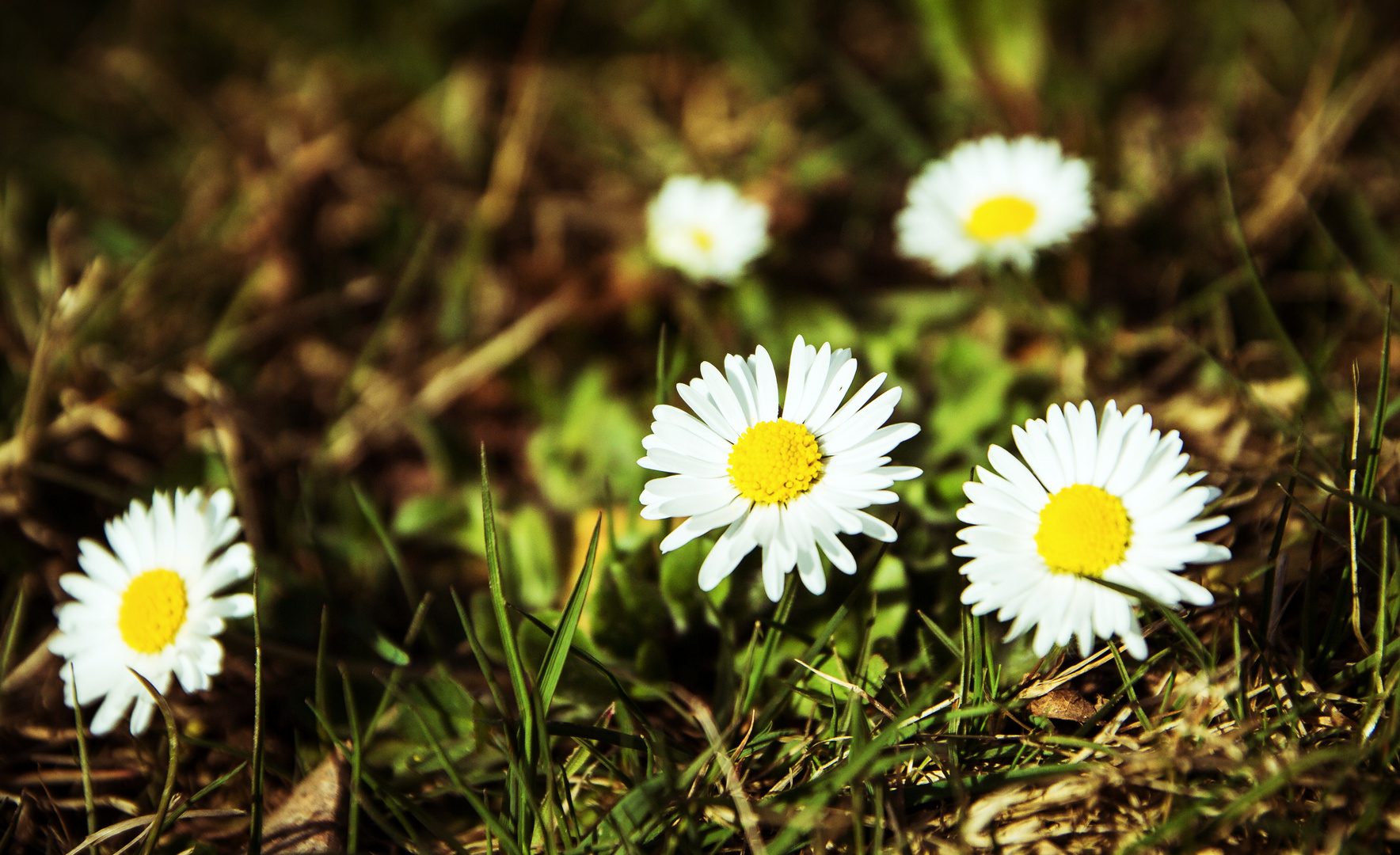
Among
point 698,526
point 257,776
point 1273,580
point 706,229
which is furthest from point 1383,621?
point 706,229

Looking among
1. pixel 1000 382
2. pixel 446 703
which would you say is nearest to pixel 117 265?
pixel 446 703

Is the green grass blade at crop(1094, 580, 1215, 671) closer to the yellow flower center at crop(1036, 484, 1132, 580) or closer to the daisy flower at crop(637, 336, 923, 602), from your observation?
the yellow flower center at crop(1036, 484, 1132, 580)

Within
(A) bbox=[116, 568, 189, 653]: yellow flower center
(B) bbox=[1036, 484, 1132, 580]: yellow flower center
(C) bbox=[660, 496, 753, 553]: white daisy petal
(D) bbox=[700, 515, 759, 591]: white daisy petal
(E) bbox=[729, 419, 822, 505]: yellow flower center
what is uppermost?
(A) bbox=[116, 568, 189, 653]: yellow flower center

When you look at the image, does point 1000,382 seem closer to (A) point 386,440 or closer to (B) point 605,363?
(B) point 605,363

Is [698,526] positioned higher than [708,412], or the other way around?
[708,412]

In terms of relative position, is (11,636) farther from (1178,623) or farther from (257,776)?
(1178,623)

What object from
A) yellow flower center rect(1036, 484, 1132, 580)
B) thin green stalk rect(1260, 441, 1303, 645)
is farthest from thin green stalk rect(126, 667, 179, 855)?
thin green stalk rect(1260, 441, 1303, 645)
